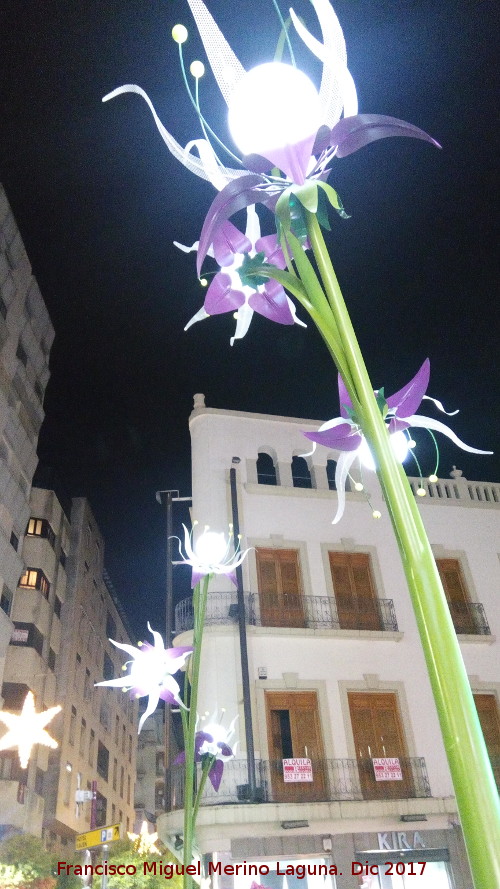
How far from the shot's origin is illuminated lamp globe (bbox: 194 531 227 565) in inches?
139

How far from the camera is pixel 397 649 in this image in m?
14.8

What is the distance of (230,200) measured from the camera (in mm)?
1545

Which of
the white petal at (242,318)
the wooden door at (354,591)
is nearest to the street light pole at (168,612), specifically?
the wooden door at (354,591)

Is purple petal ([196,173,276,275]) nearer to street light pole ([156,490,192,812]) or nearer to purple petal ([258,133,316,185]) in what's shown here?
purple petal ([258,133,316,185])

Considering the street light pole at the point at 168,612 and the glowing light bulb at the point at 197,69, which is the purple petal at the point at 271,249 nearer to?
the glowing light bulb at the point at 197,69

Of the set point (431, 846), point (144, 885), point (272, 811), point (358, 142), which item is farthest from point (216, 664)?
point (358, 142)

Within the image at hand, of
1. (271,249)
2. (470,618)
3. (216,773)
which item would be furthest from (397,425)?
(470,618)

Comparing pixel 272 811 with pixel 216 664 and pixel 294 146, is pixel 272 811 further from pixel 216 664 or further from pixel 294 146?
pixel 294 146

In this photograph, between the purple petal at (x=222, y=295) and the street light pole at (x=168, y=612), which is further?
the street light pole at (x=168, y=612)

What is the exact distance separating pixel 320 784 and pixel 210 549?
10.9m

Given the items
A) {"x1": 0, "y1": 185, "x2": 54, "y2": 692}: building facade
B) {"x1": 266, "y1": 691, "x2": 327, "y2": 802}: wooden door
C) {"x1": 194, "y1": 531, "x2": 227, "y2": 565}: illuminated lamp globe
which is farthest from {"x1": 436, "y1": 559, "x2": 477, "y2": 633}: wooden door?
{"x1": 0, "y1": 185, "x2": 54, "y2": 692}: building facade

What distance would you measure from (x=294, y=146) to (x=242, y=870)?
41.5ft

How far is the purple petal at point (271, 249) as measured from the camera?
72.3 inches

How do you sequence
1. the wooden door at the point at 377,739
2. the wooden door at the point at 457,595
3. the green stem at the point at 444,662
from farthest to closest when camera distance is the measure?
the wooden door at the point at 457,595 < the wooden door at the point at 377,739 < the green stem at the point at 444,662
